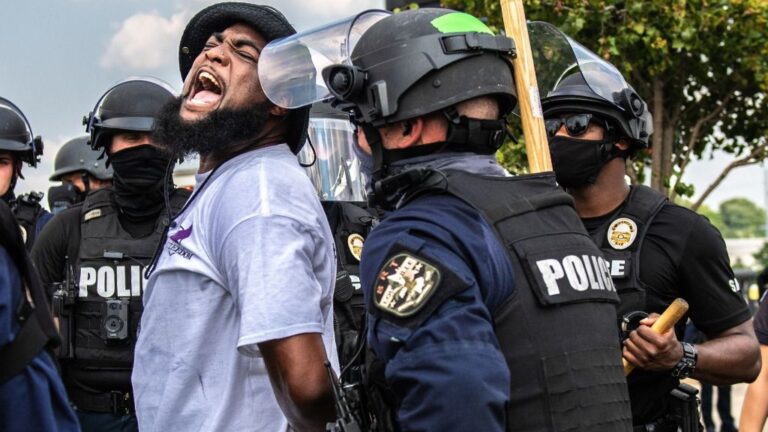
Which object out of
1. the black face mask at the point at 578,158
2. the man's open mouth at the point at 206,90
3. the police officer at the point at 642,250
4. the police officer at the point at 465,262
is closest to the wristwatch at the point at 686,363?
the police officer at the point at 642,250

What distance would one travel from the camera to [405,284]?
2.10 metres

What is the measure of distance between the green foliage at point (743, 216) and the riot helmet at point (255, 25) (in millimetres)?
138631

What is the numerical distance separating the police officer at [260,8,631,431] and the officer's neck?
1.30 m

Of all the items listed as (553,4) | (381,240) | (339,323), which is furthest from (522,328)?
(553,4)

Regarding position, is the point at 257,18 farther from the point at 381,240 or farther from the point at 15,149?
the point at 15,149

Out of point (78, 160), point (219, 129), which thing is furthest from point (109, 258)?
point (78, 160)

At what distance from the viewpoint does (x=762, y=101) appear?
11.2 meters

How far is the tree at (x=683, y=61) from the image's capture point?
9797mm

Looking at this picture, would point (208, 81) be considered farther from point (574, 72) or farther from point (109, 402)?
point (109, 402)

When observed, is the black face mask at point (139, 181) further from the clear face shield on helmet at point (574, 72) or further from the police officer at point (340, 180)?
the clear face shield on helmet at point (574, 72)

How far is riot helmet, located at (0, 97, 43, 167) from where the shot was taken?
544 cm

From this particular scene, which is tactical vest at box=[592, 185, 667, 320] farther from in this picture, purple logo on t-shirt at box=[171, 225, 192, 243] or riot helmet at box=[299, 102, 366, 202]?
purple logo on t-shirt at box=[171, 225, 192, 243]

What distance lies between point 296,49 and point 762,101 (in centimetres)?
935

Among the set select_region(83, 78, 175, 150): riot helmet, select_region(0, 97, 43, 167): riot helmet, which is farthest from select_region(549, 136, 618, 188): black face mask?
select_region(0, 97, 43, 167): riot helmet
